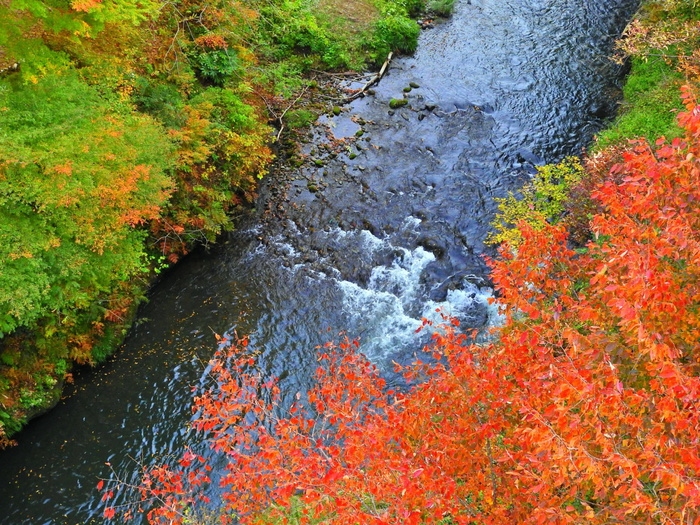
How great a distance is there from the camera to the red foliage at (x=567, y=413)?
3924 millimetres

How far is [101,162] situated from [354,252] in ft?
22.7

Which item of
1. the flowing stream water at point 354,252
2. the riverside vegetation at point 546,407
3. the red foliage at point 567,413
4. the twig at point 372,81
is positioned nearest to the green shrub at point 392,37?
the twig at point 372,81

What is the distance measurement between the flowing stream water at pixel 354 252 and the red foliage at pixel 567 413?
6.91ft

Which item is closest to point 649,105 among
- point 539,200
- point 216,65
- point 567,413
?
point 539,200

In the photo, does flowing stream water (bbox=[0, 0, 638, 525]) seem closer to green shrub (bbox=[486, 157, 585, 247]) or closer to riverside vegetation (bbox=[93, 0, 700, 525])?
green shrub (bbox=[486, 157, 585, 247])

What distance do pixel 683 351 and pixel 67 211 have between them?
11014 millimetres

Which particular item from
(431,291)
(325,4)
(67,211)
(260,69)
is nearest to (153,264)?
(67,211)

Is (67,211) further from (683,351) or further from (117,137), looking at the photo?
(683,351)

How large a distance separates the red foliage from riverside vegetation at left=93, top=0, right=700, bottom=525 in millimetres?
29

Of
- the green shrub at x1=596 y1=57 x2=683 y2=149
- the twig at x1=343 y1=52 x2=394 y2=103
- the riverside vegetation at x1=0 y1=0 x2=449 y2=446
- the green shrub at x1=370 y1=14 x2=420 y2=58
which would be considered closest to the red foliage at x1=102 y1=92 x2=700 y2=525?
the riverside vegetation at x1=0 y1=0 x2=449 y2=446

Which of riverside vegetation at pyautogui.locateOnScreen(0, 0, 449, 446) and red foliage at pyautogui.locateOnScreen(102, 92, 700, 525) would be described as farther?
riverside vegetation at pyautogui.locateOnScreen(0, 0, 449, 446)

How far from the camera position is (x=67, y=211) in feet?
33.6

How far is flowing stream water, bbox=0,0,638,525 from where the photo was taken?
10.4 metres

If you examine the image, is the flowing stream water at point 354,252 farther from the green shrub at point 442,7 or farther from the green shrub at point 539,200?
the green shrub at point 442,7
